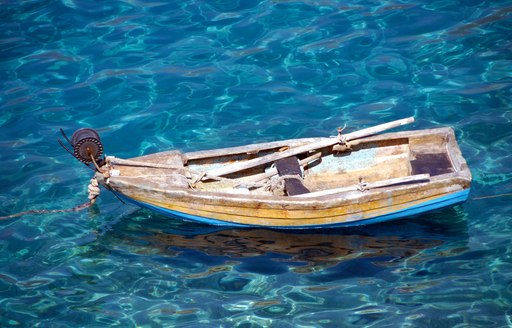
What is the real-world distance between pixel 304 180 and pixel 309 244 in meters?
1.38

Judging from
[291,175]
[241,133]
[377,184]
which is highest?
[241,133]

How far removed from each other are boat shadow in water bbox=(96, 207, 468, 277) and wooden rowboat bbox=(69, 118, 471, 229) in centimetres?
27

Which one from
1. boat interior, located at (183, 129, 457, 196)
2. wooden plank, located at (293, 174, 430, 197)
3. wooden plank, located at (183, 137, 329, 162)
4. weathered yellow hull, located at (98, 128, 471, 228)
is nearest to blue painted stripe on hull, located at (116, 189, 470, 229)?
weathered yellow hull, located at (98, 128, 471, 228)

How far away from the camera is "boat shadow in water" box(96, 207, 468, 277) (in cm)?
1091

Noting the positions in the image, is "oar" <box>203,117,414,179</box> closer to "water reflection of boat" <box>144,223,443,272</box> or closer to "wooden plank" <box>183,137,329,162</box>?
"wooden plank" <box>183,137,329,162</box>

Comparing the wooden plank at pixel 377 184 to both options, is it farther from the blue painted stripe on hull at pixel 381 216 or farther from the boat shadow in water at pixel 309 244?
the boat shadow in water at pixel 309 244

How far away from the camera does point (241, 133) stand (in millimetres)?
14242

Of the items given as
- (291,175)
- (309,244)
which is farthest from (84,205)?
(309,244)

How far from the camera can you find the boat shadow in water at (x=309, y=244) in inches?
430

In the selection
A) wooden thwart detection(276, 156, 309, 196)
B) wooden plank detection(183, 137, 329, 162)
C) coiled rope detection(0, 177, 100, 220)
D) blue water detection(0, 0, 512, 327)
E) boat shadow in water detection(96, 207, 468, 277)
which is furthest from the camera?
wooden plank detection(183, 137, 329, 162)

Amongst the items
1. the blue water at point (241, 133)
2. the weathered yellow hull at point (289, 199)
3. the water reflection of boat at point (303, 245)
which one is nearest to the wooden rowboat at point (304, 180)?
the weathered yellow hull at point (289, 199)

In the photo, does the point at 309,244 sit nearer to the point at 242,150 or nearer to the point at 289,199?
the point at 289,199

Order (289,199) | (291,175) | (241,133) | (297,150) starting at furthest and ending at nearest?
(241,133) < (297,150) < (291,175) < (289,199)

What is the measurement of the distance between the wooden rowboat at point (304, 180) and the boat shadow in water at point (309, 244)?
265 millimetres
